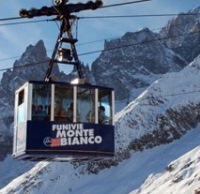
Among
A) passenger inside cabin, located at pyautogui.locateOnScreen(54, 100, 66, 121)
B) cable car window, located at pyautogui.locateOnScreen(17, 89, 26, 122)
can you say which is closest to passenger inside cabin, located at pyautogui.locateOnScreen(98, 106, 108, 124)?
passenger inside cabin, located at pyautogui.locateOnScreen(54, 100, 66, 121)

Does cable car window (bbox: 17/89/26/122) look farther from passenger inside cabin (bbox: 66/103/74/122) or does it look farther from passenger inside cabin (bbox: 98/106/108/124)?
passenger inside cabin (bbox: 98/106/108/124)

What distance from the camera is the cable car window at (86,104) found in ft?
66.7

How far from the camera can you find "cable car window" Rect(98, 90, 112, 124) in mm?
20955

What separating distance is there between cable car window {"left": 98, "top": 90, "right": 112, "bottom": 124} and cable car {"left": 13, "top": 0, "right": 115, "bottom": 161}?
14 cm

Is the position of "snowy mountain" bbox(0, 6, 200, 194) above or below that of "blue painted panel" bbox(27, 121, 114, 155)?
above

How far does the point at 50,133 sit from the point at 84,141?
1178 millimetres

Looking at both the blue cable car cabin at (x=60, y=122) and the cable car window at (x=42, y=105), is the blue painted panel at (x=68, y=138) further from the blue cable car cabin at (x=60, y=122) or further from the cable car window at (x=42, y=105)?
the cable car window at (x=42, y=105)

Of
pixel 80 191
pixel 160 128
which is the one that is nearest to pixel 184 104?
pixel 160 128

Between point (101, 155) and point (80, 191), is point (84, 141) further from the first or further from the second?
point (80, 191)

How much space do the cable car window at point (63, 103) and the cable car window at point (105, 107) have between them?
3.60 ft

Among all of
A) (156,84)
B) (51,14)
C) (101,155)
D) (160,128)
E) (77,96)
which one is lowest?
(101,155)

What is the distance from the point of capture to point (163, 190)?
302 ft

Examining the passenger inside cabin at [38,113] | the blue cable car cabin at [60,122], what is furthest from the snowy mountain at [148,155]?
the passenger inside cabin at [38,113]

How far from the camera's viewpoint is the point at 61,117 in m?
20.3
